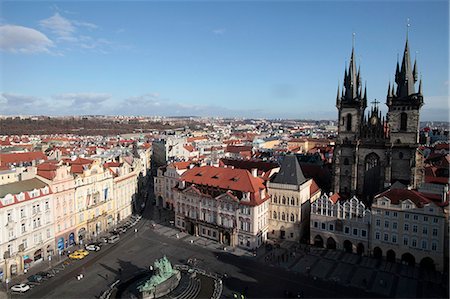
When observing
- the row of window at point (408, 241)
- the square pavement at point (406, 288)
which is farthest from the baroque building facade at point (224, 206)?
the square pavement at point (406, 288)

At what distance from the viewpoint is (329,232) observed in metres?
65.5

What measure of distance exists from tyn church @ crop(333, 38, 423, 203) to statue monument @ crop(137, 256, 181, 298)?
1700 inches

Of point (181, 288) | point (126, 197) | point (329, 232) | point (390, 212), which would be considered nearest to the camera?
point (181, 288)

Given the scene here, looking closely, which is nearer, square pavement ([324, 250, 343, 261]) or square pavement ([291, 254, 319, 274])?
square pavement ([291, 254, 319, 274])

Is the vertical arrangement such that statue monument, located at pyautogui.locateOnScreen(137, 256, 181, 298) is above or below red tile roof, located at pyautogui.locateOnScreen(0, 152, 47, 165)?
below

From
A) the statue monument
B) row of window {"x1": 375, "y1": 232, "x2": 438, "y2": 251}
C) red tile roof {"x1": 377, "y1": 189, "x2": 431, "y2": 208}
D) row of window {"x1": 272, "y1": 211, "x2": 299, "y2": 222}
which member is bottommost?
the statue monument

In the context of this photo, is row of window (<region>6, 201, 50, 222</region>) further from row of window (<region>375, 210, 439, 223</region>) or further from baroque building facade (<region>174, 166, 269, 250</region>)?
row of window (<region>375, 210, 439, 223</region>)

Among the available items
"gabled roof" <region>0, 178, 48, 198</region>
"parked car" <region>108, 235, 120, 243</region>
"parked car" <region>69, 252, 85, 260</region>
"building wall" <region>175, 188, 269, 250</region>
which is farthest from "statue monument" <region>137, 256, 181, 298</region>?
"gabled roof" <region>0, 178, 48, 198</region>

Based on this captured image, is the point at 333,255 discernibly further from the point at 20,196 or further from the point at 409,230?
the point at 20,196

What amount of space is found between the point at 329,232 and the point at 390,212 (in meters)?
11.3

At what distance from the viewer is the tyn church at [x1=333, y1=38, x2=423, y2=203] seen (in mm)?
68875

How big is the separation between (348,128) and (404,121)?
11.2 metres

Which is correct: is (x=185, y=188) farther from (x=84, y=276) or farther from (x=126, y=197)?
(x=84, y=276)

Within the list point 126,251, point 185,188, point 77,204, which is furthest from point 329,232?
point 77,204
